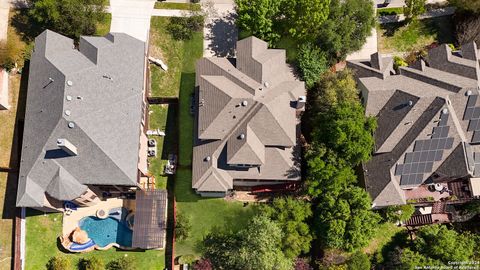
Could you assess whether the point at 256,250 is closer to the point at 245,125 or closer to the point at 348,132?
the point at 245,125

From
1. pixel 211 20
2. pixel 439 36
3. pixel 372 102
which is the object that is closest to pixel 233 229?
pixel 372 102

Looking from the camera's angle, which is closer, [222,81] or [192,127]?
[222,81]

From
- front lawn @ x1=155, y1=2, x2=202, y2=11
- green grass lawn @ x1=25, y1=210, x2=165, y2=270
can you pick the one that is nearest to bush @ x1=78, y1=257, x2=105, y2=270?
green grass lawn @ x1=25, y1=210, x2=165, y2=270

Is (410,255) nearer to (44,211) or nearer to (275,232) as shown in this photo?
(275,232)

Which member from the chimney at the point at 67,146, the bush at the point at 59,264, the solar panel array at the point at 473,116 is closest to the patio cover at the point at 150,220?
the bush at the point at 59,264

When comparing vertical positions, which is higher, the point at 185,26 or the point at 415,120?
the point at 185,26

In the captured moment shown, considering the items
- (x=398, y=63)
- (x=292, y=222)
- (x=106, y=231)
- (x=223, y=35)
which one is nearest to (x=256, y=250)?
(x=292, y=222)
